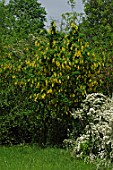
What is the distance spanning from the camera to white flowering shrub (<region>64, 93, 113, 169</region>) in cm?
859

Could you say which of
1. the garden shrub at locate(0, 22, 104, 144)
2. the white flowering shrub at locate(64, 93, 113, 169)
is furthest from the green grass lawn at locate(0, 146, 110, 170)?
the garden shrub at locate(0, 22, 104, 144)

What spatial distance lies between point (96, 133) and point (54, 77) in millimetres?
2510

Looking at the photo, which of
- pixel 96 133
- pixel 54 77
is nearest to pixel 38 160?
pixel 96 133

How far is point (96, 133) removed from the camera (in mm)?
9094

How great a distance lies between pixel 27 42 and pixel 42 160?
4.75 meters

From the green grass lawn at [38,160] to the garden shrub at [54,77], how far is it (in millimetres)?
1184

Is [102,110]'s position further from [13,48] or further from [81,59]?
[13,48]

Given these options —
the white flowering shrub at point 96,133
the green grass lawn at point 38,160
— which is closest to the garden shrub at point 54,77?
the white flowering shrub at point 96,133

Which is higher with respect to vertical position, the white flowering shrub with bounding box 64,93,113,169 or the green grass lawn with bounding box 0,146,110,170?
the white flowering shrub with bounding box 64,93,113,169

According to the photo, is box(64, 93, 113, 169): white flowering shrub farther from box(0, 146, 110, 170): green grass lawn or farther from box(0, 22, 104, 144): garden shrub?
box(0, 22, 104, 144): garden shrub

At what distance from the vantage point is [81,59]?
36.8 feet

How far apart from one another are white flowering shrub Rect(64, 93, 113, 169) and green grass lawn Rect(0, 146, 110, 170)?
28cm

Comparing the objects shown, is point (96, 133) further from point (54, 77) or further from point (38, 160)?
point (54, 77)

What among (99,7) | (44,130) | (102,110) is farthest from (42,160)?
(99,7)
